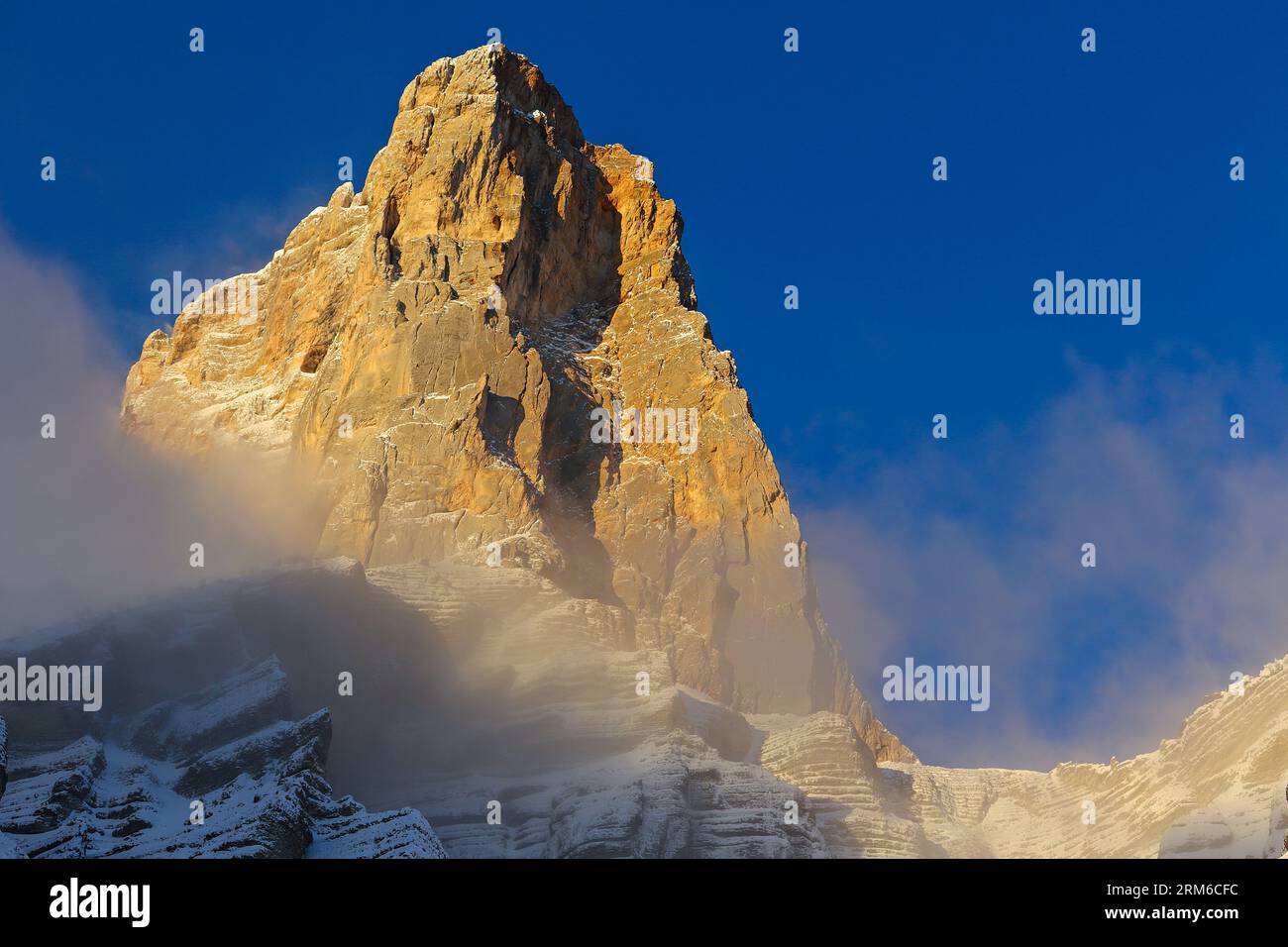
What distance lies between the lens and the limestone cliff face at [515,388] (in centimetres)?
12800

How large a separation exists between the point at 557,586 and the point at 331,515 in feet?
57.4

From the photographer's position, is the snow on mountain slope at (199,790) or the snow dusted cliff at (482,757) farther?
the snow dusted cliff at (482,757)

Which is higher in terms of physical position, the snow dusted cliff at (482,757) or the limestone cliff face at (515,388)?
the limestone cliff face at (515,388)

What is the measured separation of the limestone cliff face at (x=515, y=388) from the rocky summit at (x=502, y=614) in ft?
1.03

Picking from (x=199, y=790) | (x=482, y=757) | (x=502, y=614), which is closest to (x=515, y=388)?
(x=502, y=614)

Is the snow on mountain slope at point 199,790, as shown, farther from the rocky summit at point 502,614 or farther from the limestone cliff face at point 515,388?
the limestone cliff face at point 515,388

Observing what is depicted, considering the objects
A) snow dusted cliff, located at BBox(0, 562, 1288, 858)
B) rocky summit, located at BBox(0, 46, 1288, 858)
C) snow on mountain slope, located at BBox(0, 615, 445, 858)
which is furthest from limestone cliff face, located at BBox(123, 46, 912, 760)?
snow on mountain slope, located at BBox(0, 615, 445, 858)

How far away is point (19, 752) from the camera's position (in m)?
84.6

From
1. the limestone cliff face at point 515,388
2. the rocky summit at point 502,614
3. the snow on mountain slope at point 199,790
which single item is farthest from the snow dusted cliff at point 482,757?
the limestone cliff face at point 515,388

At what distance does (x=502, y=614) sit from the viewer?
111 meters

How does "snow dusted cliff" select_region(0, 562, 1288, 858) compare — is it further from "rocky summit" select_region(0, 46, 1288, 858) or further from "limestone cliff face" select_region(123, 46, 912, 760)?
"limestone cliff face" select_region(123, 46, 912, 760)

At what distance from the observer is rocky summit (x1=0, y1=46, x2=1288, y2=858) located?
86875 mm

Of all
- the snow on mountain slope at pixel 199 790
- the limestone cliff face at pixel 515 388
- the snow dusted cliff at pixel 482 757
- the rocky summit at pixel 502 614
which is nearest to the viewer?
the snow on mountain slope at pixel 199 790

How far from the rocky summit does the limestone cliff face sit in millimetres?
313
